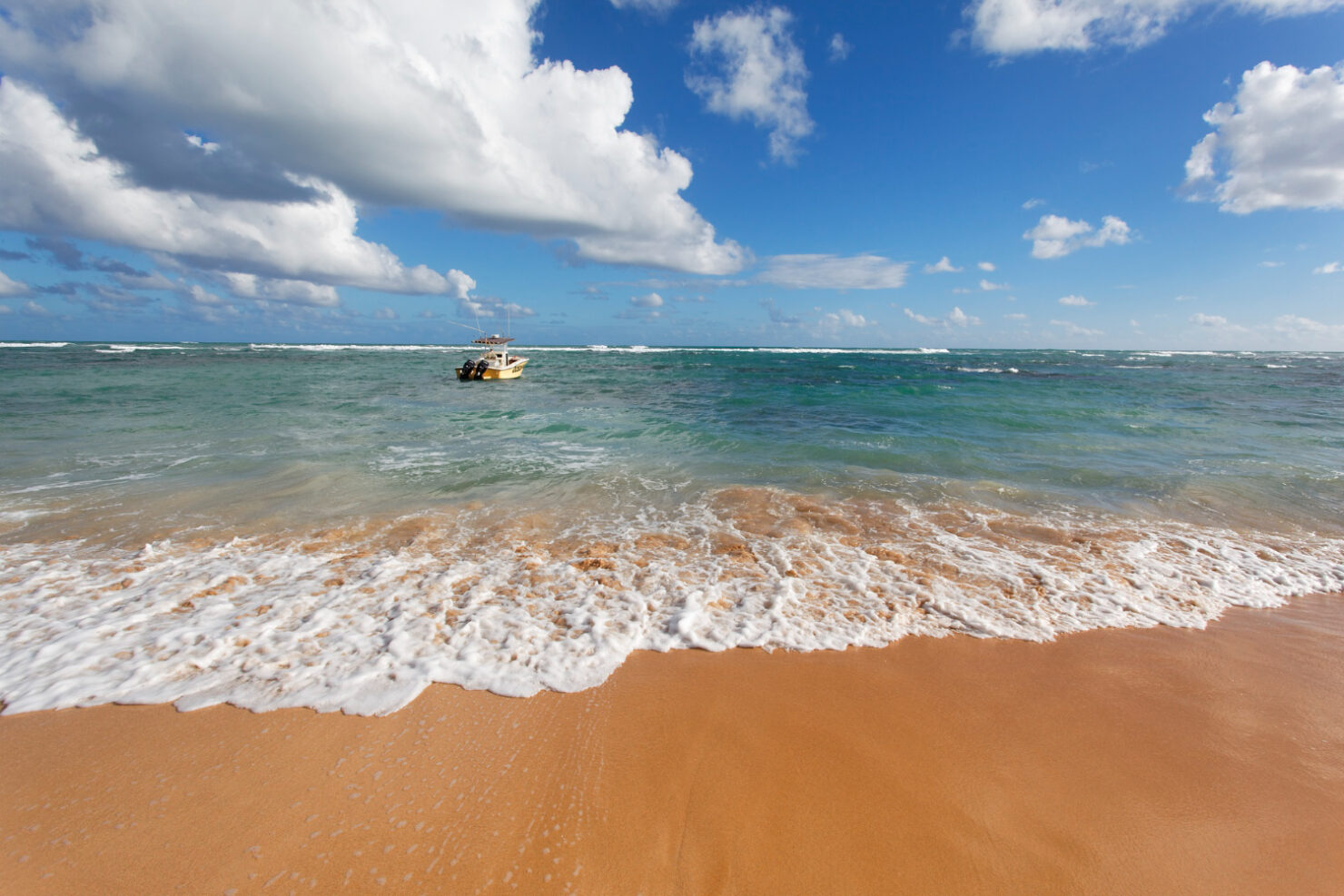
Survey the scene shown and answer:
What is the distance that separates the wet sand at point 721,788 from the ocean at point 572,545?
390 mm

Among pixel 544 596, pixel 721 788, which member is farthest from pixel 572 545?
pixel 721 788

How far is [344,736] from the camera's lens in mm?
3020

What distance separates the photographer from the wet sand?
2.34 m

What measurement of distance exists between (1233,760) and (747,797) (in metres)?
2.96

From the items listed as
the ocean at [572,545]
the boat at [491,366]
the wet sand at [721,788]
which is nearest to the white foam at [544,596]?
the ocean at [572,545]

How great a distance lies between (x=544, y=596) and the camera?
4.70 metres

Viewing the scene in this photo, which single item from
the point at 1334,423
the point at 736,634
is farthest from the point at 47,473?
the point at 1334,423

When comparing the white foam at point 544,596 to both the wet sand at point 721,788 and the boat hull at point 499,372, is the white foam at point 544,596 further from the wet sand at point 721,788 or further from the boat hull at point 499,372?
the boat hull at point 499,372

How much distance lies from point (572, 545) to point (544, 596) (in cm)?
134

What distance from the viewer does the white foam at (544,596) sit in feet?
11.8

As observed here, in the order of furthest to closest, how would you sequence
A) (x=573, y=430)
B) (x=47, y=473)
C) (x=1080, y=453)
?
(x=573, y=430) → (x=1080, y=453) → (x=47, y=473)

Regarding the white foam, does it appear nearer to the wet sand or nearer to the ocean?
the ocean

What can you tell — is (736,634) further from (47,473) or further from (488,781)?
(47,473)

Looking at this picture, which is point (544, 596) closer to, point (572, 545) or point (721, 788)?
point (572, 545)
